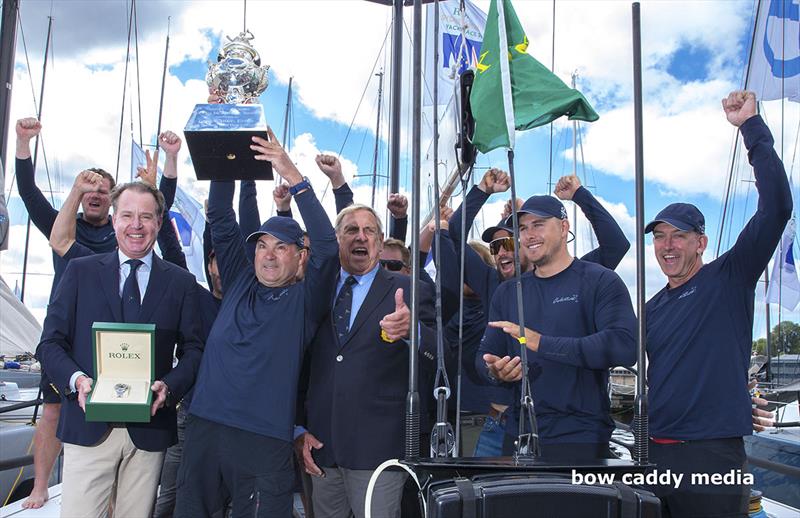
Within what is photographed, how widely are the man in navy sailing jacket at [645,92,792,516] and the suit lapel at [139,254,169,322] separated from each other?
228 centimetres

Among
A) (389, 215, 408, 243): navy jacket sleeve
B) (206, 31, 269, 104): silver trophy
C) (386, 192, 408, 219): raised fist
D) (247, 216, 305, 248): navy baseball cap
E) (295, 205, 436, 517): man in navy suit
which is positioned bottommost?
(295, 205, 436, 517): man in navy suit

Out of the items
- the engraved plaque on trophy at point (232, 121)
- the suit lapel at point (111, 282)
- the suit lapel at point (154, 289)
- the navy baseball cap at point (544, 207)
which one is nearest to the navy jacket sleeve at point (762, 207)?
the navy baseball cap at point (544, 207)

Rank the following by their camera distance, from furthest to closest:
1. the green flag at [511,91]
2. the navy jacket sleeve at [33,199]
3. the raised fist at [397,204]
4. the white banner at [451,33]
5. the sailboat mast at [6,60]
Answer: the white banner at [451,33] < the sailboat mast at [6,60] < the raised fist at [397,204] < the navy jacket sleeve at [33,199] < the green flag at [511,91]

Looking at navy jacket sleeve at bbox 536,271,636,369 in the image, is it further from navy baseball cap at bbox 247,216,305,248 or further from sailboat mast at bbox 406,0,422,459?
navy baseball cap at bbox 247,216,305,248

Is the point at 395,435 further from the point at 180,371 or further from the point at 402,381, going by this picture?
the point at 180,371

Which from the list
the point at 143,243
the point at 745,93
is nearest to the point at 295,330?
the point at 143,243

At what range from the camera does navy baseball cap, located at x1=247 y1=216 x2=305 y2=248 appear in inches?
118

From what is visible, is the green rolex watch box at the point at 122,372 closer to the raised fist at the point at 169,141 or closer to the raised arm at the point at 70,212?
the raised arm at the point at 70,212

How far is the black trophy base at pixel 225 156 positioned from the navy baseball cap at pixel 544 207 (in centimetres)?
124

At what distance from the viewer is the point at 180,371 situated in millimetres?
2822

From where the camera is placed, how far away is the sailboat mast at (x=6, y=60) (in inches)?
243

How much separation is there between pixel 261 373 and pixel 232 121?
1109 mm

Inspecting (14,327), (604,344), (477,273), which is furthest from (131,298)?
(14,327)

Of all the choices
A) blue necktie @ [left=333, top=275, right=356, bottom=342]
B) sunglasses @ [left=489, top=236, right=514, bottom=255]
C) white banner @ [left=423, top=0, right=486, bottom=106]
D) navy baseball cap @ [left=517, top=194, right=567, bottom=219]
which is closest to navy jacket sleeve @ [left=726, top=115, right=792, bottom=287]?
navy baseball cap @ [left=517, top=194, right=567, bottom=219]
